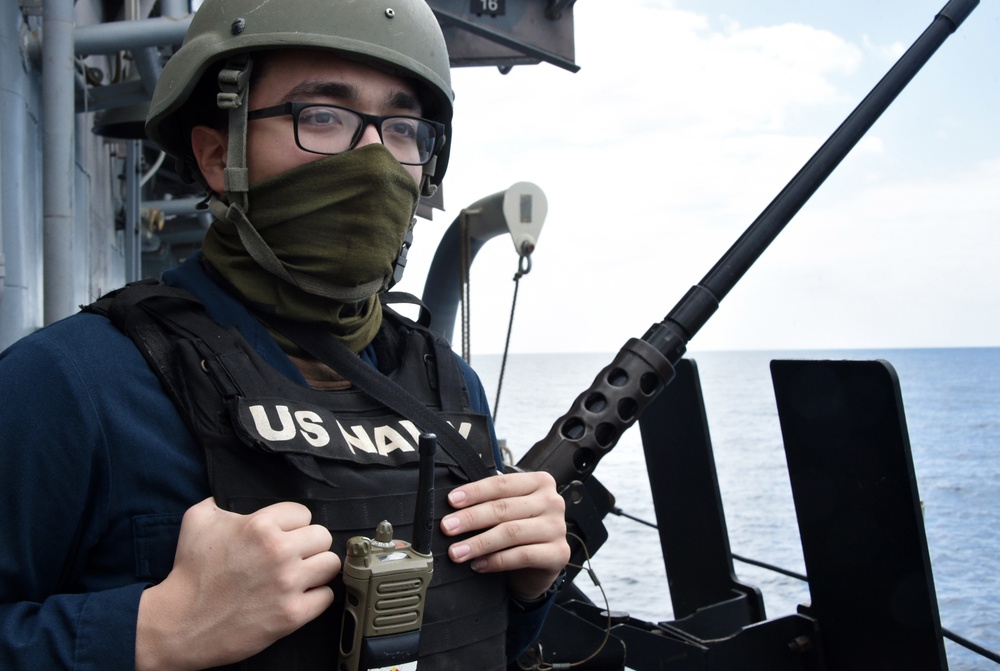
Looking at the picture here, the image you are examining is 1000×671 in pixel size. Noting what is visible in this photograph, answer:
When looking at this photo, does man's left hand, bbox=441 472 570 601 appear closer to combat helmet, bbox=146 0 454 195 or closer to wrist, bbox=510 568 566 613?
wrist, bbox=510 568 566 613

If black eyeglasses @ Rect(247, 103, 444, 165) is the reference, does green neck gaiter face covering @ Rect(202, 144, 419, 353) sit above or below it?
below

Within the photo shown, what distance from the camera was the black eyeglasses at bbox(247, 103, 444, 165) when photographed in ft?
5.27

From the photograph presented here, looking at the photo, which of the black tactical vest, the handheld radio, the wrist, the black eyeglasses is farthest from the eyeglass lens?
the wrist

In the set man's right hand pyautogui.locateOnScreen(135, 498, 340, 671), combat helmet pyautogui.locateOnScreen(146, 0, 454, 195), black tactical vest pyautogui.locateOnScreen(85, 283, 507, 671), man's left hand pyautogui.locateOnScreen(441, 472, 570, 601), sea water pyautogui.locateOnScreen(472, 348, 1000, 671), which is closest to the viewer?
man's right hand pyautogui.locateOnScreen(135, 498, 340, 671)

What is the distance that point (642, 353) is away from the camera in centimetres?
311

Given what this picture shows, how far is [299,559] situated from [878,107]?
10.1ft

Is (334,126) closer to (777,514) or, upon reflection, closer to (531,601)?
(531,601)

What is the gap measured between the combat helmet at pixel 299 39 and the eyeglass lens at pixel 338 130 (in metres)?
0.11

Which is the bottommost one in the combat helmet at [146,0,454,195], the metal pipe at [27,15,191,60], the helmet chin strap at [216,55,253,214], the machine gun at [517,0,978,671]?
the machine gun at [517,0,978,671]

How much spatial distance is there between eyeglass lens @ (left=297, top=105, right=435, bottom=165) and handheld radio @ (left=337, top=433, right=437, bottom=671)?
1.77 feet

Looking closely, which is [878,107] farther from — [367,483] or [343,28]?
[367,483]

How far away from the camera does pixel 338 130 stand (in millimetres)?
1628

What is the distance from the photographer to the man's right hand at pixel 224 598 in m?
1.29

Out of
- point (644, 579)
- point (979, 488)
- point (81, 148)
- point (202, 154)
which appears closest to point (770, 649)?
point (202, 154)
